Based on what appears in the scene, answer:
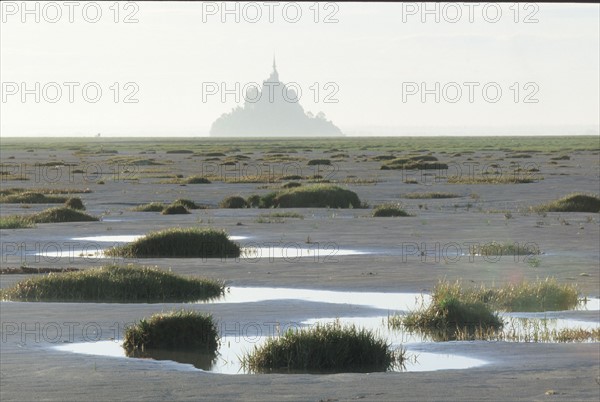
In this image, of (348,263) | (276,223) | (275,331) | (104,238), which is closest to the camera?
(275,331)

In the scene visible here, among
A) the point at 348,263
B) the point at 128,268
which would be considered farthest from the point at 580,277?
the point at 128,268

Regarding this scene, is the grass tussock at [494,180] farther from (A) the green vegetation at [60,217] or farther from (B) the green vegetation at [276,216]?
(A) the green vegetation at [60,217]

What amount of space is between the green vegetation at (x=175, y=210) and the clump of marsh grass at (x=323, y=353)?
34649 mm

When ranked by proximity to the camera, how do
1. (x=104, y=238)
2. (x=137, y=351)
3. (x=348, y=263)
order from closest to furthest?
(x=137, y=351) < (x=348, y=263) < (x=104, y=238)

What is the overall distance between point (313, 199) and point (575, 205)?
38.2ft

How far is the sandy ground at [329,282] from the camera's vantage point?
12.4 meters

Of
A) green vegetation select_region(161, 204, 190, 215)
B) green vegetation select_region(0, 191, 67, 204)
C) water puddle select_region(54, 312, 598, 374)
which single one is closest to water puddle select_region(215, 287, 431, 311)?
water puddle select_region(54, 312, 598, 374)

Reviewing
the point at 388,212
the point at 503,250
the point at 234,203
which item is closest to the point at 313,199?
the point at 234,203

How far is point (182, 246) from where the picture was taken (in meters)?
31.4

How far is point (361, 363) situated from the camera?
14.4 m

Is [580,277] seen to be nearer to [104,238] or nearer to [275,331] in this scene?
[275,331]

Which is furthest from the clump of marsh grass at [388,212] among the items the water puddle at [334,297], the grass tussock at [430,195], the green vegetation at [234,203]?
the water puddle at [334,297]

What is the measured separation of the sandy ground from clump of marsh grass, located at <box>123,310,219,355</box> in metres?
1.12

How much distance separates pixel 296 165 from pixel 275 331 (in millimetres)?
95990
